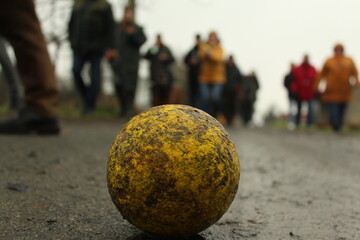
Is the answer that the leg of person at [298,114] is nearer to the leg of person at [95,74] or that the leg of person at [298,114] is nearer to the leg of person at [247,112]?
the leg of person at [247,112]

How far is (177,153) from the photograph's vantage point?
1.85 meters

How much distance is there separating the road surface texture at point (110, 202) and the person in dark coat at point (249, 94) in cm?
1276

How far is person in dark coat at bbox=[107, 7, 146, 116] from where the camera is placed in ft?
33.9

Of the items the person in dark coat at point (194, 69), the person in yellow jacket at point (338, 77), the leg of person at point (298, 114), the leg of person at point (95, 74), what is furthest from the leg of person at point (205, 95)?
the leg of person at point (298, 114)

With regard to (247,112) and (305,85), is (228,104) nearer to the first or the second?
(305,85)

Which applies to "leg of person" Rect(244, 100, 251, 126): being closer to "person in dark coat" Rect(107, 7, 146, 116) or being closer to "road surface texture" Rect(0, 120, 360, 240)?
"person in dark coat" Rect(107, 7, 146, 116)

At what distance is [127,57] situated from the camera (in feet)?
35.8

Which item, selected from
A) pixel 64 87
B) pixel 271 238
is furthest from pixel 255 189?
pixel 64 87

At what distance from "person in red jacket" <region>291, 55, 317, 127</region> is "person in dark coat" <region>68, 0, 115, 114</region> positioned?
6.74 m

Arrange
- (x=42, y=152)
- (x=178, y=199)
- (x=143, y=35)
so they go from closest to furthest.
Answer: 1. (x=178, y=199)
2. (x=42, y=152)
3. (x=143, y=35)

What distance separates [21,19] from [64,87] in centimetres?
1470

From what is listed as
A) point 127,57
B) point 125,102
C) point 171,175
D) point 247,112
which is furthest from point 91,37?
point 247,112

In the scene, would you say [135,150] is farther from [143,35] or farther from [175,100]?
[175,100]

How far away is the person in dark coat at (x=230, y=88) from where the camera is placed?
14141 mm
